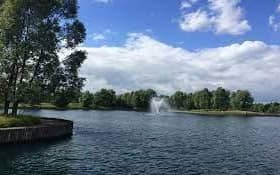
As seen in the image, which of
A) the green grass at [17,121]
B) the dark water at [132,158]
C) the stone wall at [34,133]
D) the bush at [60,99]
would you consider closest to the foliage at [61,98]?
the bush at [60,99]

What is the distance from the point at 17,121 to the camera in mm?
58594

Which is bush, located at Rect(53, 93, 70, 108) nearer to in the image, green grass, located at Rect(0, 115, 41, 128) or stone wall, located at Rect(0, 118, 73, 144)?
stone wall, located at Rect(0, 118, 73, 144)

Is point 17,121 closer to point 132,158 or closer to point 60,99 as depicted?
point 60,99

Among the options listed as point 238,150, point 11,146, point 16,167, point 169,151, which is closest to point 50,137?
point 11,146

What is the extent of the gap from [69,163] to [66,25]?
36.1 meters

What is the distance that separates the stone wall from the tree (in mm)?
7080

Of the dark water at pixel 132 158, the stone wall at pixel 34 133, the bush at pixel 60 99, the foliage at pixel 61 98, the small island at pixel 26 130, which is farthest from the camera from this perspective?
the foliage at pixel 61 98

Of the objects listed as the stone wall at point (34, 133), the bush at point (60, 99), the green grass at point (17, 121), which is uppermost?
the bush at point (60, 99)

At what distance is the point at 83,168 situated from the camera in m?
39.8

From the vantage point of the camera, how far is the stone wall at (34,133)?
5330 cm

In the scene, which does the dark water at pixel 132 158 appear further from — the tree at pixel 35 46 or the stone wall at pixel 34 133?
the tree at pixel 35 46

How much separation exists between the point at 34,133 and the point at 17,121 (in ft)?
9.49

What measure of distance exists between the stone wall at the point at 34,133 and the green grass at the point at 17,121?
5.51 feet

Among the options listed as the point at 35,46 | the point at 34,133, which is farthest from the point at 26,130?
the point at 35,46
